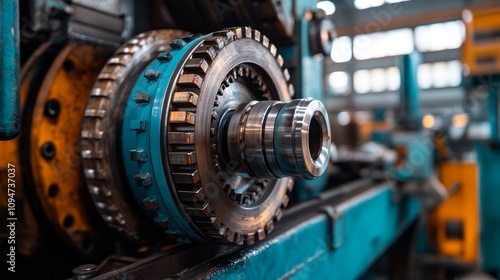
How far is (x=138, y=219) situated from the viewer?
0.68m

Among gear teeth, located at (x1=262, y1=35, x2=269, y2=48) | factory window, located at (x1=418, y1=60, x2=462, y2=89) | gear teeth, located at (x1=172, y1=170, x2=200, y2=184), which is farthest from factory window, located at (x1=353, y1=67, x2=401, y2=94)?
gear teeth, located at (x1=172, y1=170, x2=200, y2=184)

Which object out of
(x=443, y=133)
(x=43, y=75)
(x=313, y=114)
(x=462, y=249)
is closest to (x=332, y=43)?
(x=313, y=114)

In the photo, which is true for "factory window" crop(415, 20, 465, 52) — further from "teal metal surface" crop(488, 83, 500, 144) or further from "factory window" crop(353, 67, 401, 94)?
"teal metal surface" crop(488, 83, 500, 144)

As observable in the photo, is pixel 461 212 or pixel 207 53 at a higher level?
pixel 207 53

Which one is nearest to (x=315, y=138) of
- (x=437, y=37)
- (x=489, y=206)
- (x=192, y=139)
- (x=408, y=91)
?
(x=192, y=139)

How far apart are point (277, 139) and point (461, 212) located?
6.18 feet

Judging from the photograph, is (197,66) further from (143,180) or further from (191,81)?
(143,180)

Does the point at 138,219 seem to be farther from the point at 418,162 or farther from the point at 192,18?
the point at 418,162

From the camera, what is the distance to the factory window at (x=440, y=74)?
7.19m

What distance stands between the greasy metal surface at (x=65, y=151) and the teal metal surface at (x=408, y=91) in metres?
1.54

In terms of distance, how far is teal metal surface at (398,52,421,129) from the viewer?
189cm

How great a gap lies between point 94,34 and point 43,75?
0.43ft

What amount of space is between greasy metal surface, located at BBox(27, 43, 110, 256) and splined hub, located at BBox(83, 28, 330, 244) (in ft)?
0.52

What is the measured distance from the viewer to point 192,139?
0.54 m
